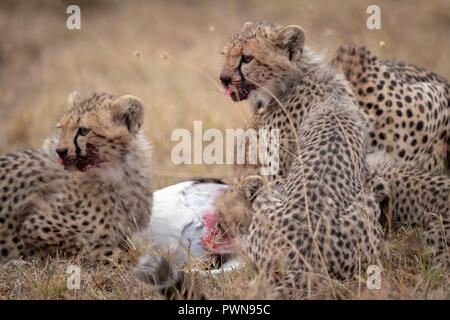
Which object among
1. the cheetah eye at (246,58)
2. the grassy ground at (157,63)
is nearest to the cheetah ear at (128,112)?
the cheetah eye at (246,58)

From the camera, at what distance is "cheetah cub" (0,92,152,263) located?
3408mm

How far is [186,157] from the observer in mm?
5969

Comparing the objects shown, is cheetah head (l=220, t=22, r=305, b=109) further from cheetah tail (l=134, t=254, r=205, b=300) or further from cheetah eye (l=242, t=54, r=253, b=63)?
cheetah tail (l=134, t=254, r=205, b=300)

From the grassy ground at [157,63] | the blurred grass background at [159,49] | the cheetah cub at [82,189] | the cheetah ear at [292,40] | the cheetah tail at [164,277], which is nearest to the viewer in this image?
the cheetah tail at [164,277]

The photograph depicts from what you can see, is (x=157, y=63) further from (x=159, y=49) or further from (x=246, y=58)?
(x=246, y=58)

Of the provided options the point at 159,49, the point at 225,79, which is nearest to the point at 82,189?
the point at 225,79

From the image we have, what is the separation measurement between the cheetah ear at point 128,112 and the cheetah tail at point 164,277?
1.17 metres

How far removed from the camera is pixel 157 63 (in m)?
8.87

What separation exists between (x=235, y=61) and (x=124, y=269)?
152 cm

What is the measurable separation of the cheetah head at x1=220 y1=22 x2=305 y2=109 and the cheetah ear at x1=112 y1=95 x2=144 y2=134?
0.60 metres

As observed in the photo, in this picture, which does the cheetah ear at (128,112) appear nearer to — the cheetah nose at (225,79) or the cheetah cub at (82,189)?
the cheetah cub at (82,189)

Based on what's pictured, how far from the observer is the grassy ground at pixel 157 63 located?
3.12 m

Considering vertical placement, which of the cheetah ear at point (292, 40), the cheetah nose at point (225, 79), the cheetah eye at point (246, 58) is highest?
the cheetah ear at point (292, 40)

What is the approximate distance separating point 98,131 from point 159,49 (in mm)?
5954
